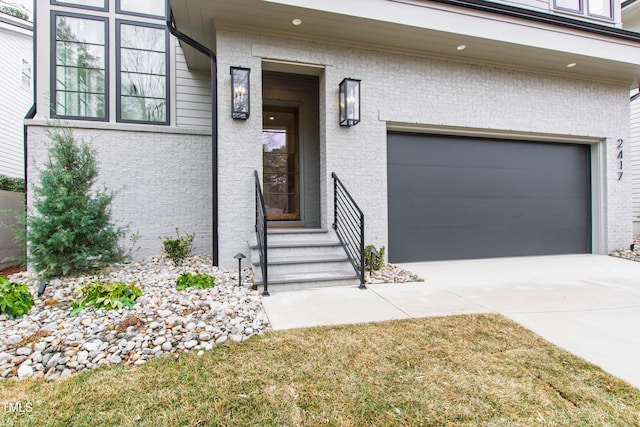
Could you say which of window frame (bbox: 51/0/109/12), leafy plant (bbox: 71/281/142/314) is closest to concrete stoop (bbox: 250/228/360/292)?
leafy plant (bbox: 71/281/142/314)

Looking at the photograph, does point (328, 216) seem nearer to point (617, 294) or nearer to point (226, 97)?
point (226, 97)

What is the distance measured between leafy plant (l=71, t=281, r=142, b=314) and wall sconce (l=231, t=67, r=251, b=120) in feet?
8.94

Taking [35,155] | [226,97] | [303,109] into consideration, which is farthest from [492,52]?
[35,155]

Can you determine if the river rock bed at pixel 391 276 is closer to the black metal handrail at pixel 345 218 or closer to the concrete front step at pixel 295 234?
the black metal handrail at pixel 345 218

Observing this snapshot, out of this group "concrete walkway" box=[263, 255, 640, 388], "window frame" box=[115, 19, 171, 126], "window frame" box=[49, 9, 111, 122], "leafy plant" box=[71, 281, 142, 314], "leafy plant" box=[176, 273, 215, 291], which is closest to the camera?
"concrete walkway" box=[263, 255, 640, 388]

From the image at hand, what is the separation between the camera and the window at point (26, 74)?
30.9 ft

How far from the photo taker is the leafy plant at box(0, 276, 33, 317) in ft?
9.41

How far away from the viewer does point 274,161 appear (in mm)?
6293

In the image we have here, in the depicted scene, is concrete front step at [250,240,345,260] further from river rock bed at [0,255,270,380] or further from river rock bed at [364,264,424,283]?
river rock bed at [0,255,270,380]

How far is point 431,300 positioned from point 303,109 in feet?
14.4

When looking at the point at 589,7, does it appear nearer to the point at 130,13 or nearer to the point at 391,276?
the point at 391,276

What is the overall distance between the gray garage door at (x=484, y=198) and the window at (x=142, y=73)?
459cm

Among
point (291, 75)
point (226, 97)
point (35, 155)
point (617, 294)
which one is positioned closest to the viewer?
point (617, 294)

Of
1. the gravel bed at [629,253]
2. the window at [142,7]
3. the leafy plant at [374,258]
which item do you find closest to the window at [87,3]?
the window at [142,7]
